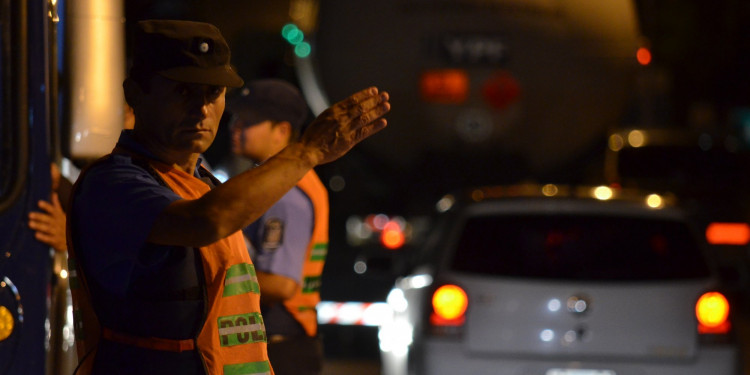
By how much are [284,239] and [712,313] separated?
300 cm

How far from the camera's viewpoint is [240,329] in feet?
9.53

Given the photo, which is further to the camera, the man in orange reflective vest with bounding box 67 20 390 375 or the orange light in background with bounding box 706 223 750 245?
the orange light in background with bounding box 706 223 750 245

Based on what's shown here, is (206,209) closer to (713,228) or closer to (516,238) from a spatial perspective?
(516,238)

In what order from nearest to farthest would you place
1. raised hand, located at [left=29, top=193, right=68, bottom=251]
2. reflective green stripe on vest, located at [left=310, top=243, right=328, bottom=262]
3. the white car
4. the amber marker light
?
the amber marker light
raised hand, located at [left=29, top=193, right=68, bottom=251]
reflective green stripe on vest, located at [left=310, top=243, right=328, bottom=262]
the white car

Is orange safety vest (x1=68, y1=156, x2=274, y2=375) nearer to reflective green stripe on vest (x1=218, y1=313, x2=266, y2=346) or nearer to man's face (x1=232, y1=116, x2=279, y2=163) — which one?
reflective green stripe on vest (x1=218, y1=313, x2=266, y2=346)

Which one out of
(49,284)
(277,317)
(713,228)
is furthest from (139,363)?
(713,228)

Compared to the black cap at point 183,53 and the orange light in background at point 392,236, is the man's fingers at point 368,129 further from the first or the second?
the orange light in background at point 392,236

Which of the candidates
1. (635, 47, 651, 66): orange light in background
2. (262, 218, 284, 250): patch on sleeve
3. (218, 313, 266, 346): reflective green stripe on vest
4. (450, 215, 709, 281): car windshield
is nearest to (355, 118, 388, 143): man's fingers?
(218, 313, 266, 346): reflective green stripe on vest

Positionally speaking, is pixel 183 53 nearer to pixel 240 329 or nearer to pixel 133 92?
pixel 133 92

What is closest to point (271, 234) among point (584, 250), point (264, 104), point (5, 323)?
point (264, 104)

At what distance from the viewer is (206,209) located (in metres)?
2.64

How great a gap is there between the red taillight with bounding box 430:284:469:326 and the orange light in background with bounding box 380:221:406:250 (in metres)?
4.70

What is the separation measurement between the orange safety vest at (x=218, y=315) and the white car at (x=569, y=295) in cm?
395

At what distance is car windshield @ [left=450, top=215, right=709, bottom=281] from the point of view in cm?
698
